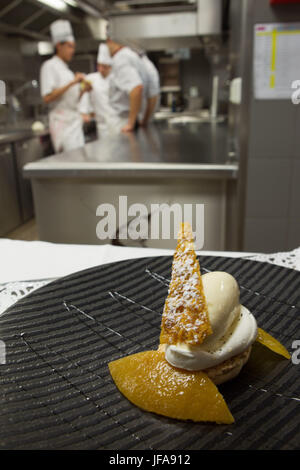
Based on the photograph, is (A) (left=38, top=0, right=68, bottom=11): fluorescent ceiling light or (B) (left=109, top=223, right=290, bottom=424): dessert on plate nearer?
(B) (left=109, top=223, right=290, bottom=424): dessert on plate

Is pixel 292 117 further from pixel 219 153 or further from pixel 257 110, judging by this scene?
pixel 219 153

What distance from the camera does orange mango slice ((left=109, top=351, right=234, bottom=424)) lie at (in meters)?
0.42

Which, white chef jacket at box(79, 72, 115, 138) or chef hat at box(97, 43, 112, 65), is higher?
chef hat at box(97, 43, 112, 65)

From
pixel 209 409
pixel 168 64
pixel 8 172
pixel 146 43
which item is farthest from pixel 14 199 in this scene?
pixel 168 64

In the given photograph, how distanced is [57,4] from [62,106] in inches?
48.0

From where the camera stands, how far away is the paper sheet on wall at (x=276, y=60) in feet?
4.84

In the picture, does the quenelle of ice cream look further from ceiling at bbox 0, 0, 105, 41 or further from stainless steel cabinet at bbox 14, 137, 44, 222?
stainless steel cabinet at bbox 14, 137, 44, 222

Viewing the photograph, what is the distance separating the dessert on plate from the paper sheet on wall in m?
1.21

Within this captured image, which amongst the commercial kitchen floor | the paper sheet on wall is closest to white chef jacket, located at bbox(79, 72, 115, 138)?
the commercial kitchen floor

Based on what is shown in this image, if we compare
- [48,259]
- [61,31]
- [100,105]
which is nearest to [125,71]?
[61,31]

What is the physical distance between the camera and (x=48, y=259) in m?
0.97

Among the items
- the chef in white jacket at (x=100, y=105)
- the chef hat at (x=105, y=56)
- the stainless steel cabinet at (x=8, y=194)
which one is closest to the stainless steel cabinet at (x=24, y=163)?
the stainless steel cabinet at (x=8, y=194)

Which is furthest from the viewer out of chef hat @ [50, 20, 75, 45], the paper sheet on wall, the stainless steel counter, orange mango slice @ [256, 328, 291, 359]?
chef hat @ [50, 20, 75, 45]

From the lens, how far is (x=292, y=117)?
1.54 metres
